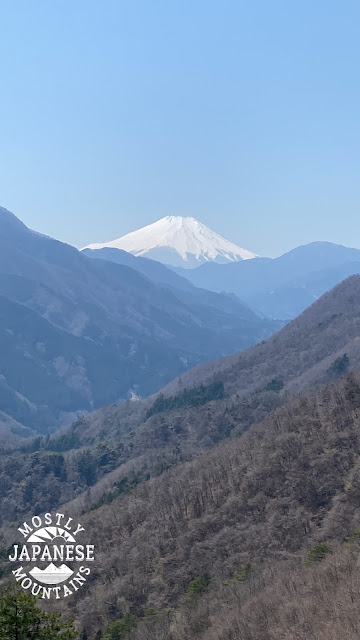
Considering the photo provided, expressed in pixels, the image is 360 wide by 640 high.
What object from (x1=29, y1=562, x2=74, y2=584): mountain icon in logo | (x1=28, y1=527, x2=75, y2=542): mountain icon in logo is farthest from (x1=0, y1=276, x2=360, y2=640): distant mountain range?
(x1=29, y1=562, x2=74, y2=584): mountain icon in logo

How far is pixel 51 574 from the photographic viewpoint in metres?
56.2

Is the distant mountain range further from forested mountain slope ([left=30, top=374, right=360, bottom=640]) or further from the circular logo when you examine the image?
the circular logo

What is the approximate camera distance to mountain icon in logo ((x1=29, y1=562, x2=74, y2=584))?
53.7 meters

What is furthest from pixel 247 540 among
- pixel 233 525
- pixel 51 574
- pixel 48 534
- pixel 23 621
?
pixel 23 621

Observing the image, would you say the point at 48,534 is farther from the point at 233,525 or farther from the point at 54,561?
the point at 233,525

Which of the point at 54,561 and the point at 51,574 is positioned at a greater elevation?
the point at 54,561

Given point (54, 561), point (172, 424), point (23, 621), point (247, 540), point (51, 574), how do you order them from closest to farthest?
point (23, 621)
point (247, 540)
point (51, 574)
point (54, 561)
point (172, 424)

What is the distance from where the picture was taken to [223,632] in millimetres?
37562

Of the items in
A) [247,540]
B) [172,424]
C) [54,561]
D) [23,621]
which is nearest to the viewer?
[23,621]

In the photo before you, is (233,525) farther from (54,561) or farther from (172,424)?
(172,424)

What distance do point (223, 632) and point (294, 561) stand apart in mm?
12024

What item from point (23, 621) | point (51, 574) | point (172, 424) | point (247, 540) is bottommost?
point (51, 574)

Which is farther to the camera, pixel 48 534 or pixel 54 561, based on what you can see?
pixel 48 534

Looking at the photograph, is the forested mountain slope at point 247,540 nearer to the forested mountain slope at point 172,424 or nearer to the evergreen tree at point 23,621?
the evergreen tree at point 23,621
